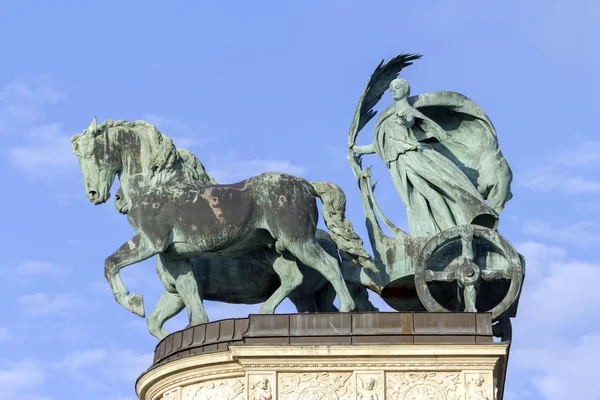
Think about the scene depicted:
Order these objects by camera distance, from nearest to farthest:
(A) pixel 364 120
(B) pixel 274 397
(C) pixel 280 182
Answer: (B) pixel 274 397
(C) pixel 280 182
(A) pixel 364 120

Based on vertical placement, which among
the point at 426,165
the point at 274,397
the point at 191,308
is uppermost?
the point at 426,165

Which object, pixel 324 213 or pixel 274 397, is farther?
pixel 324 213

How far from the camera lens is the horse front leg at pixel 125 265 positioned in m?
38.3

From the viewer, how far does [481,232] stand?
38.8 m

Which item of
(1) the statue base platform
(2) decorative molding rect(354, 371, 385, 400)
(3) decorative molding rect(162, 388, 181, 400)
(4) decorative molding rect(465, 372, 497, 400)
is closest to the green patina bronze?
(1) the statue base platform

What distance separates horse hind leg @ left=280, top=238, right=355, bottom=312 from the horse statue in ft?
3.33

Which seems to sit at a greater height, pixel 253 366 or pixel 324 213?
pixel 324 213

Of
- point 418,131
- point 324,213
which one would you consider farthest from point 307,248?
point 418,131

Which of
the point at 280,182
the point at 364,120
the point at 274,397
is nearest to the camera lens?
the point at 274,397

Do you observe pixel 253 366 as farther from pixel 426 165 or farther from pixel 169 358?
pixel 426 165

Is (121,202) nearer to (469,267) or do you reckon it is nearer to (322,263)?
(322,263)

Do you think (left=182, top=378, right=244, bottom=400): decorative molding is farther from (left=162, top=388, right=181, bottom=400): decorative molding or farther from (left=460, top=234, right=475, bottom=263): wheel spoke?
(left=460, top=234, right=475, bottom=263): wheel spoke

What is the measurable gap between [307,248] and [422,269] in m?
2.32

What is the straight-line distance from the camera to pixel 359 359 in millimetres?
36375
